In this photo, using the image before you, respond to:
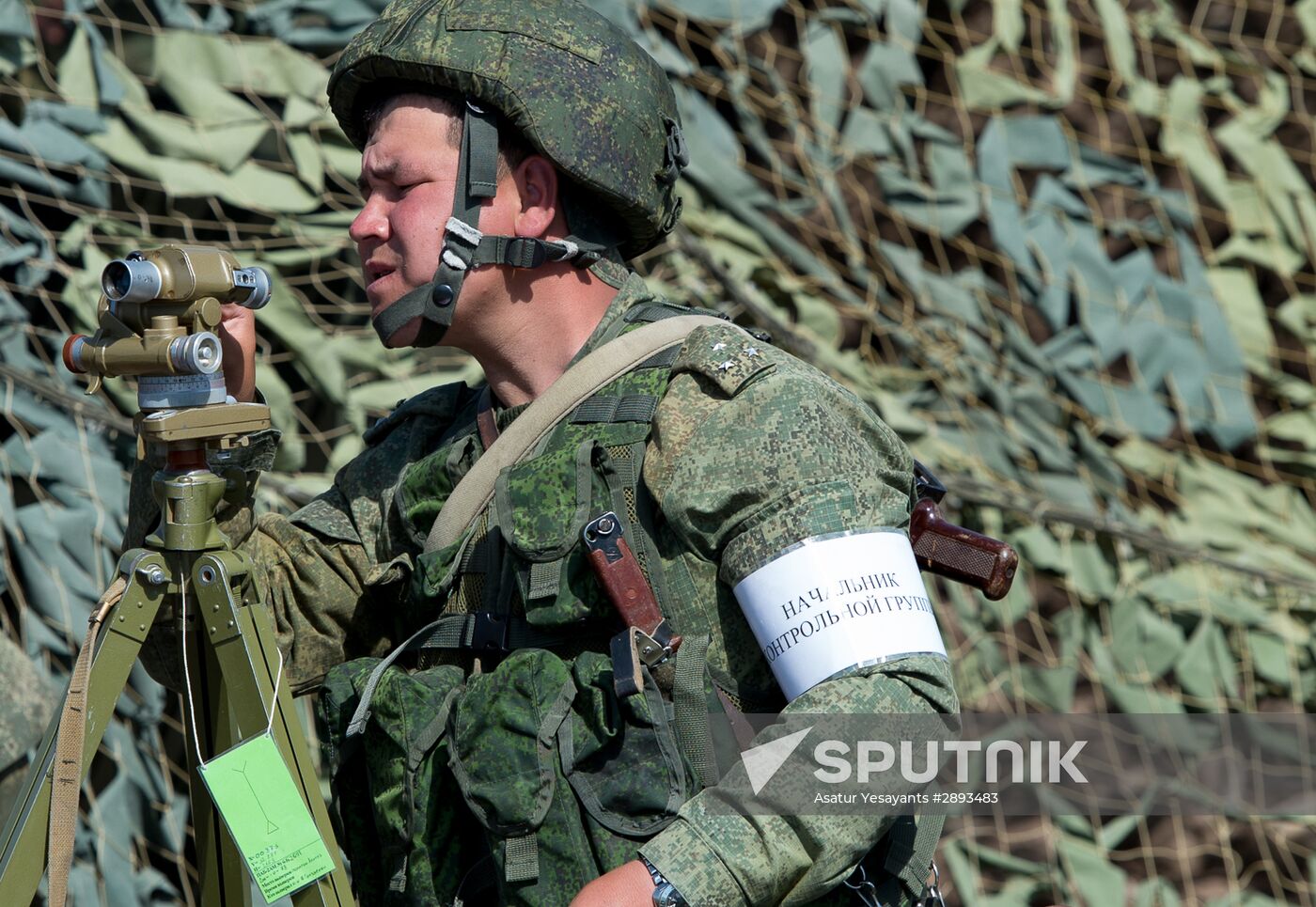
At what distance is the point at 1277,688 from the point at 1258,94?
211 centimetres

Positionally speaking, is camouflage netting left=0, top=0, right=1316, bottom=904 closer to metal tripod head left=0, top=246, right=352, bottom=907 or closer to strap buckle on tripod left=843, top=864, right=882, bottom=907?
metal tripod head left=0, top=246, right=352, bottom=907

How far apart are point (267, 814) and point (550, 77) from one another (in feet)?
3.90

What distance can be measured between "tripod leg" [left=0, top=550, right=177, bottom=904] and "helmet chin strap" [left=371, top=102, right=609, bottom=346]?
1.76ft

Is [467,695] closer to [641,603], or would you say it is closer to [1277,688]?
[641,603]

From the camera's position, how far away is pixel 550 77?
2.60 m

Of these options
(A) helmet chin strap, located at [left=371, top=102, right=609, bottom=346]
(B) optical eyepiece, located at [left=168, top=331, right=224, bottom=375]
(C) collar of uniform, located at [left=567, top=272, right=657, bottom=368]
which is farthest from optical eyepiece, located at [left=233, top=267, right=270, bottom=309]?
(C) collar of uniform, located at [left=567, top=272, right=657, bottom=368]

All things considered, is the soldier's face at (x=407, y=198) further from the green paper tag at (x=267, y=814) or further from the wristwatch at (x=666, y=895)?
the wristwatch at (x=666, y=895)

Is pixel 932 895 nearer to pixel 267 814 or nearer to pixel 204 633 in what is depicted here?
pixel 267 814

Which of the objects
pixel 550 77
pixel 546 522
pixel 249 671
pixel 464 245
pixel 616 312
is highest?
pixel 550 77

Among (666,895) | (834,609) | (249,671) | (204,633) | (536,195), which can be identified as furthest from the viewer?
(536,195)

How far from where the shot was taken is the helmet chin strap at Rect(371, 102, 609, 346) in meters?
2.57

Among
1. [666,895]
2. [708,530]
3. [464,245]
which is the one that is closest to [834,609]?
[708,530]

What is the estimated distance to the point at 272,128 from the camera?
437cm

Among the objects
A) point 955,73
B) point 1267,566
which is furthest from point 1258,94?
point 1267,566
